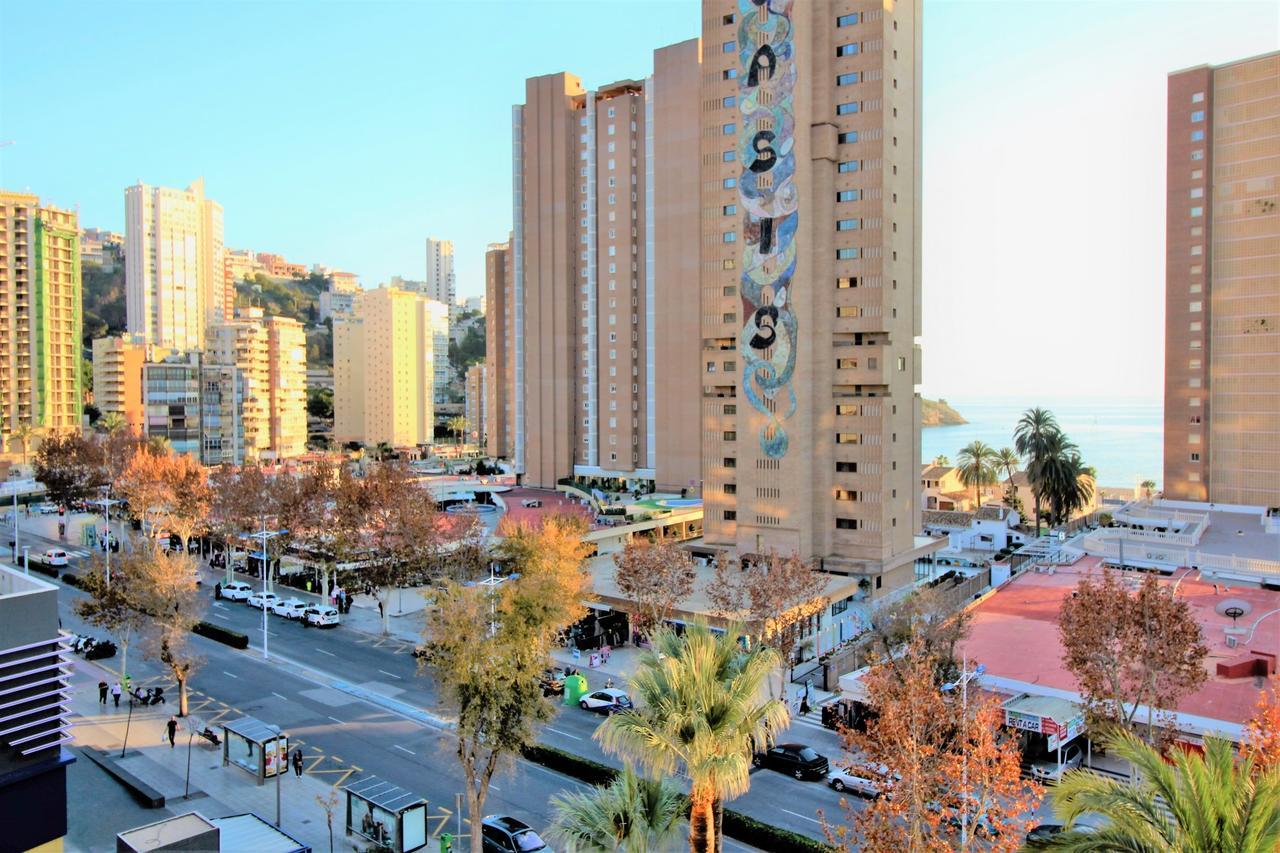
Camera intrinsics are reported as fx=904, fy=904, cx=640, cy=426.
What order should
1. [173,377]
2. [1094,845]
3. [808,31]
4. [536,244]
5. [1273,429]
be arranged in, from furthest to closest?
[173,377], [536,244], [1273,429], [808,31], [1094,845]

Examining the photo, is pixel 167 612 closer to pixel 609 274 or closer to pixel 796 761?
pixel 796 761

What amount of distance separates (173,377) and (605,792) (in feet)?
393

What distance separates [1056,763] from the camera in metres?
27.7

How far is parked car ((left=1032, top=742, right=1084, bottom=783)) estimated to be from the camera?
1054 inches

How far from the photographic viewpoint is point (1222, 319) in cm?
7138

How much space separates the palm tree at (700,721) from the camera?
15844 millimetres

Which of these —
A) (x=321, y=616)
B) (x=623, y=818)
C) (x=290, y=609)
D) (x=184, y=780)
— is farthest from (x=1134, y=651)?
(x=290, y=609)

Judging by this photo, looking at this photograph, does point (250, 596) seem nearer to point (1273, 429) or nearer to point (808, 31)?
point (808, 31)

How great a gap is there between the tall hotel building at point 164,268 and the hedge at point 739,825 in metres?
169

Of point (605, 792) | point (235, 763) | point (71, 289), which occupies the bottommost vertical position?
point (235, 763)

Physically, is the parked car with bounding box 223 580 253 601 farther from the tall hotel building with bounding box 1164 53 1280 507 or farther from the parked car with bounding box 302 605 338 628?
the tall hotel building with bounding box 1164 53 1280 507

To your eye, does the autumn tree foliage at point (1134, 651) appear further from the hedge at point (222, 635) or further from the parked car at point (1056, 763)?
the hedge at point (222, 635)

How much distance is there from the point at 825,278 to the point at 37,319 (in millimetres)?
109811

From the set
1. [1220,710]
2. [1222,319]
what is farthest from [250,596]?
[1222,319]
